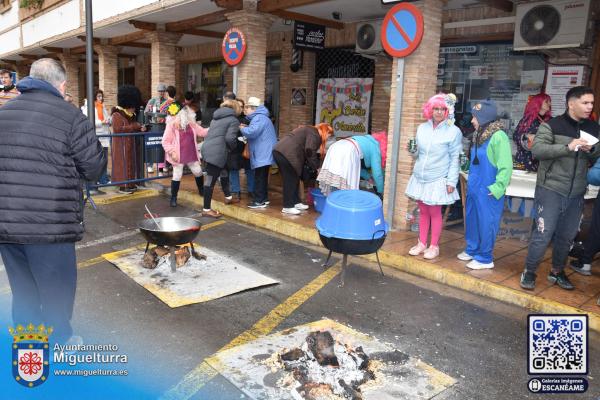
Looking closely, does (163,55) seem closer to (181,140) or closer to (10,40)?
(181,140)

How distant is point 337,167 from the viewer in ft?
20.5

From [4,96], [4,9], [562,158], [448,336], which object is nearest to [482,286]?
[448,336]

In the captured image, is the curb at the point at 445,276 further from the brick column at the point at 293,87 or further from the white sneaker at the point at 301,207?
the brick column at the point at 293,87

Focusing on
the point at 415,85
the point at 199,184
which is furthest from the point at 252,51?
the point at 415,85

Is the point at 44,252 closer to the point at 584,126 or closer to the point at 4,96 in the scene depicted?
the point at 584,126

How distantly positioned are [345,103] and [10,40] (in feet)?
55.1

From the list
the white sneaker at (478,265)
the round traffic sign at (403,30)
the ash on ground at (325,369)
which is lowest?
the ash on ground at (325,369)

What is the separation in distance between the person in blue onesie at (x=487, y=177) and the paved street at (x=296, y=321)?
707 mm

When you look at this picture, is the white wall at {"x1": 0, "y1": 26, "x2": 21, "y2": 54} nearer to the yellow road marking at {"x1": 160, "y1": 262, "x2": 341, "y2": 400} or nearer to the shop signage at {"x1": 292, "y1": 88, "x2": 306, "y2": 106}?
the shop signage at {"x1": 292, "y1": 88, "x2": 306, "y2": 106}

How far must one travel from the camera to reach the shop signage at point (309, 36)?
999cm

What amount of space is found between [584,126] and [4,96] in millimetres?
8678

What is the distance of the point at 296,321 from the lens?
14.4 ft

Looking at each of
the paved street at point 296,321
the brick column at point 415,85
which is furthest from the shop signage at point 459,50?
the paved street at point 296,321

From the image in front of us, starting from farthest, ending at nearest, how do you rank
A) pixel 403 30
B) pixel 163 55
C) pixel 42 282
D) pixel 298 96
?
pixel 298 96, pixel 163 55, pixel 403 30, pixel 42 282
